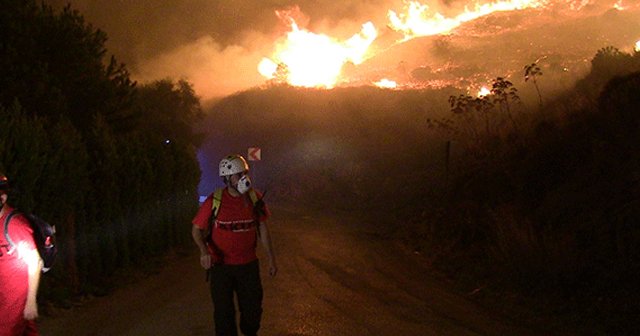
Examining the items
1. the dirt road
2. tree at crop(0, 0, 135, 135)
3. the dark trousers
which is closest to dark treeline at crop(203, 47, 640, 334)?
the dirt road

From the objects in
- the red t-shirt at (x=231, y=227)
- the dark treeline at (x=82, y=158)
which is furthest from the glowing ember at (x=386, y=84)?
the red t-shirt at (x=231, y=227)

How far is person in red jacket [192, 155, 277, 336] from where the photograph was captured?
6262 mm

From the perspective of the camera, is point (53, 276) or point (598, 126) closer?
point (53, 276)

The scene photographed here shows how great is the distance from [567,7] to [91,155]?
57834 mm

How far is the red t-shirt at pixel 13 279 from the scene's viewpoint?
4516 millimetres

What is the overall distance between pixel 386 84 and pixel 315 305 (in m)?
53.1

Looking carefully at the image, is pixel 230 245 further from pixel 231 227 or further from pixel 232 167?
pixel 232 167

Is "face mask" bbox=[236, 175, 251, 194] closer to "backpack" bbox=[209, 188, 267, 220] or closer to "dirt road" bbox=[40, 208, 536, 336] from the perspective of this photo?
"backpack" bbox=[209, 188, 267, 220]

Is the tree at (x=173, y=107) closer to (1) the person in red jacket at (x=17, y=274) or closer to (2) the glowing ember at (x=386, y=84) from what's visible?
(2) the glowing ember at (x=386, y=84)

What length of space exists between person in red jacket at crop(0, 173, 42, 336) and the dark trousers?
1.87 metres

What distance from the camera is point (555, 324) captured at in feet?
30.2

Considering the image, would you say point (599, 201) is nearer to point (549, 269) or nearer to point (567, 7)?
point (549, 269)

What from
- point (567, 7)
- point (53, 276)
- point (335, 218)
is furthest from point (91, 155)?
point (567, 7)

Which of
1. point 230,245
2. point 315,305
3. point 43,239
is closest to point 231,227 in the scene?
point 230,245
